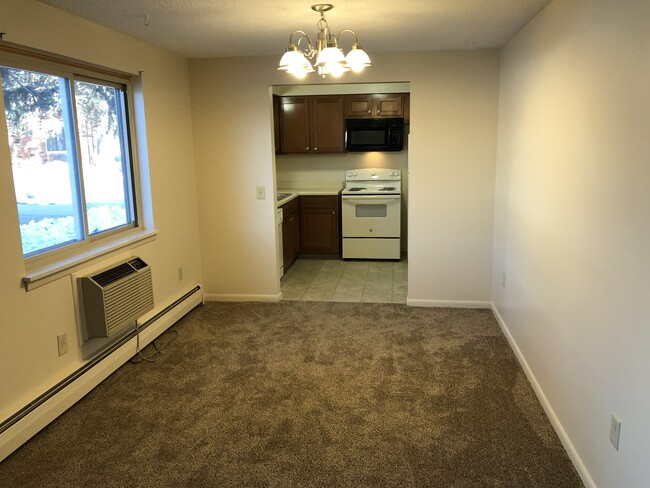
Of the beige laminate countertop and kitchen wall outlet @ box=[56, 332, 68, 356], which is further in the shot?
the beige laminate countertop

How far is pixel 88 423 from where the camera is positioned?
282 cm

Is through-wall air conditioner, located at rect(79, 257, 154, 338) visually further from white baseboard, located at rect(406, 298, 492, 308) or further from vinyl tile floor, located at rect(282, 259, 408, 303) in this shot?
white baseboard, located at rect(406, 298, 492, 308)

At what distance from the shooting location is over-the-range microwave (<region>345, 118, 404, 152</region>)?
6.23 m

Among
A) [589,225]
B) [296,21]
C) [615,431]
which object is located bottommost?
[615,431]

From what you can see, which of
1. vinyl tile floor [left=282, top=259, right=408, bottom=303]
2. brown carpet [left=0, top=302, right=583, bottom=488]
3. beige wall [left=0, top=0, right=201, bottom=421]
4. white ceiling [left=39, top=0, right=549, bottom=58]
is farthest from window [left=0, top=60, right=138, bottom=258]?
vinyl tile floor [left=282, top=259, right=408, bottom=303]

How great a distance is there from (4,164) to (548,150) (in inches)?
110

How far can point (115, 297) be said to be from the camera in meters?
3.21

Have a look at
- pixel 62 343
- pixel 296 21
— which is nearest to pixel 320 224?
pixel 296 21

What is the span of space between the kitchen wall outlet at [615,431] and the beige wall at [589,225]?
0.12 ft

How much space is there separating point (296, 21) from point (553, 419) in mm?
2681

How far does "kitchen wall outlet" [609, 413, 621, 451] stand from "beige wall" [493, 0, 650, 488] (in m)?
0.04

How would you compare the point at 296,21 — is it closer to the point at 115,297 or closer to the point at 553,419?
the point at 115,297

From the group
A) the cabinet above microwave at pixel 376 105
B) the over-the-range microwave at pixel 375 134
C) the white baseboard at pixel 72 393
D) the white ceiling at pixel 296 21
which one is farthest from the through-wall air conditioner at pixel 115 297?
the cabinet above microwave at pixel 376 105

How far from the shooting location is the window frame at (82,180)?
108 inches
